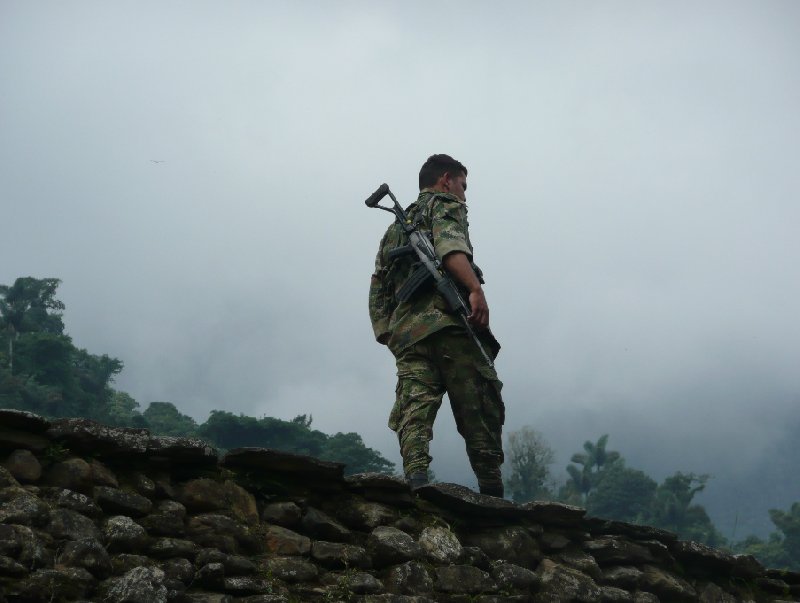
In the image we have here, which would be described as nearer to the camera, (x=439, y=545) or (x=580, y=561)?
(x=439, y=545)

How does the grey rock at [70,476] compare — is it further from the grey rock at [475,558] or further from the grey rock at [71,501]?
the grey rock at [475,558]

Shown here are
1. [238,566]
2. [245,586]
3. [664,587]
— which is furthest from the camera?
[664,587]

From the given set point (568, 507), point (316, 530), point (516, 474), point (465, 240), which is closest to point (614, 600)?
point (568, 507)

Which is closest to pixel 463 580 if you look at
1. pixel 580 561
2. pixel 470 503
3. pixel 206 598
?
pixel 470 503

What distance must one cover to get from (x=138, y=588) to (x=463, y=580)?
6.85ft

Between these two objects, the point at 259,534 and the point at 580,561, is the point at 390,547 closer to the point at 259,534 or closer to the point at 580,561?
the point at 259,534

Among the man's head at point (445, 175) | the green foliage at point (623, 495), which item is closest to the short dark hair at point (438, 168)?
the man's head at point (445, 175)

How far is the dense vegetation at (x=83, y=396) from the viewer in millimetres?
49844

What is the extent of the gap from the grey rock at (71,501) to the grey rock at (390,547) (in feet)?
5.36

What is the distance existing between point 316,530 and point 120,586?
1394 millimetres

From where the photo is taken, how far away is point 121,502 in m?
4.56

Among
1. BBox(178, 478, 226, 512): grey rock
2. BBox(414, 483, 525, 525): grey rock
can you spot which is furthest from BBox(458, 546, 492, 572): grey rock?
BBox(178, 478, 226, 512): grey rock

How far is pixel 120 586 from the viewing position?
4.11 metres

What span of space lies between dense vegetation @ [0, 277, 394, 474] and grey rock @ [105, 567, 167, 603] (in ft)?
143
